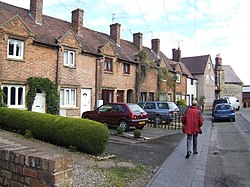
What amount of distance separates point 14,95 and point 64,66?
4358mm

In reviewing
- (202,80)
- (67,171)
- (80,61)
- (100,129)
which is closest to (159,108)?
(80,61)

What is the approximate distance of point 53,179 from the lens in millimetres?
4047

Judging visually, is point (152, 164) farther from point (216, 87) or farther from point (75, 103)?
point (216, 87)

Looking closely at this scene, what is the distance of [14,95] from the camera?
16344 mm

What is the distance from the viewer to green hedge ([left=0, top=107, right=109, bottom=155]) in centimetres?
816

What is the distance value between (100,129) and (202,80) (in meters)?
43.8

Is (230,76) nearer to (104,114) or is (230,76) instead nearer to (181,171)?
(104,114)

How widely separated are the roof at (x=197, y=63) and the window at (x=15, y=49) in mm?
38645

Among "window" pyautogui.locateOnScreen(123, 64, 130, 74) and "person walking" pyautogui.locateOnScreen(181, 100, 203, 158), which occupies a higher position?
"window" pyautogui.locateOnScreen(123, 64, 130, 74)

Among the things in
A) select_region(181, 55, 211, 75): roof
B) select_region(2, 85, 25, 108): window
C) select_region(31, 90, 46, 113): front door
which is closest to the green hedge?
select_region(2, 85, 25, 108): window

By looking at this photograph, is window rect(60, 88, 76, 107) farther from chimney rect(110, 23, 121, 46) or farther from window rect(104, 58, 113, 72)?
chimney rect(110, 23, 121, 46)

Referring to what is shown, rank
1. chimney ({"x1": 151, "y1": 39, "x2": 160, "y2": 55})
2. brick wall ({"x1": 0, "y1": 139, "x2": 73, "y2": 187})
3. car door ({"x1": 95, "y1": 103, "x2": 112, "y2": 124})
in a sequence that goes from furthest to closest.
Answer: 1. chimney ({"x1": 151, "y1": 39, "x2": 160, "y2": 55})
2. car door ({"x1": 95, "y1": 103, "x2": 112, "y2": 124})
3. brick wall ({"x1": 0, "y1": 139, "x2": 73, "y2": 187})

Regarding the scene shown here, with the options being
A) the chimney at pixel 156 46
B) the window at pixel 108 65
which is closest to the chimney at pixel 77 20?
the window at pixel 108 65

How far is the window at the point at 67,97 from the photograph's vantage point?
19438 mm
